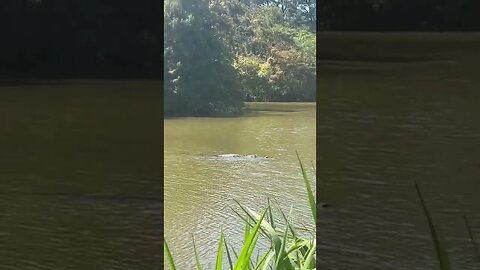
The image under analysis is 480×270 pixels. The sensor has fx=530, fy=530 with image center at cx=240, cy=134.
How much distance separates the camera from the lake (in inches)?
16.2

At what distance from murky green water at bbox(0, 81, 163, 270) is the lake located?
0.14 meters

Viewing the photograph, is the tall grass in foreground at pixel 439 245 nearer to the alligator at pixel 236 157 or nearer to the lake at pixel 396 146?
the lake at pixel 396 146

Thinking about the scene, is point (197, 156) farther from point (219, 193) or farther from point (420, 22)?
point (420, 22)

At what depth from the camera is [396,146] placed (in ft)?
1.39

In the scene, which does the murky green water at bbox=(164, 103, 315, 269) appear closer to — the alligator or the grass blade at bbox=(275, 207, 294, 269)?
the alligator

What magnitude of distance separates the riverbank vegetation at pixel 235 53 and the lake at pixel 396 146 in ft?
0.67

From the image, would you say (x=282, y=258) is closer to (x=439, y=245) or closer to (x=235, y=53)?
(x=439, y=245)

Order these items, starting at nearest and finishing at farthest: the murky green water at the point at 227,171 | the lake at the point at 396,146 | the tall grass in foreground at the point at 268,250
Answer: the lake at the point at 396,146, the tall grass in foreground at the point at 268,250, the murky green water at the point at 227,171

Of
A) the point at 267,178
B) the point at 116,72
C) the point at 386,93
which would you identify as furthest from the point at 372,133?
the point at 267,178

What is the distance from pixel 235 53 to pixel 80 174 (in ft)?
1.32

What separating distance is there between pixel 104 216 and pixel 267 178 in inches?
14.8

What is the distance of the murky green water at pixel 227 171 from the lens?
660 millimetres

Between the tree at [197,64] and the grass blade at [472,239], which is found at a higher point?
the tree at [197,64]

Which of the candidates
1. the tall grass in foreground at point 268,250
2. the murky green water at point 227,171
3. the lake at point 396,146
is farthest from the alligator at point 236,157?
the lake at point 396,146
